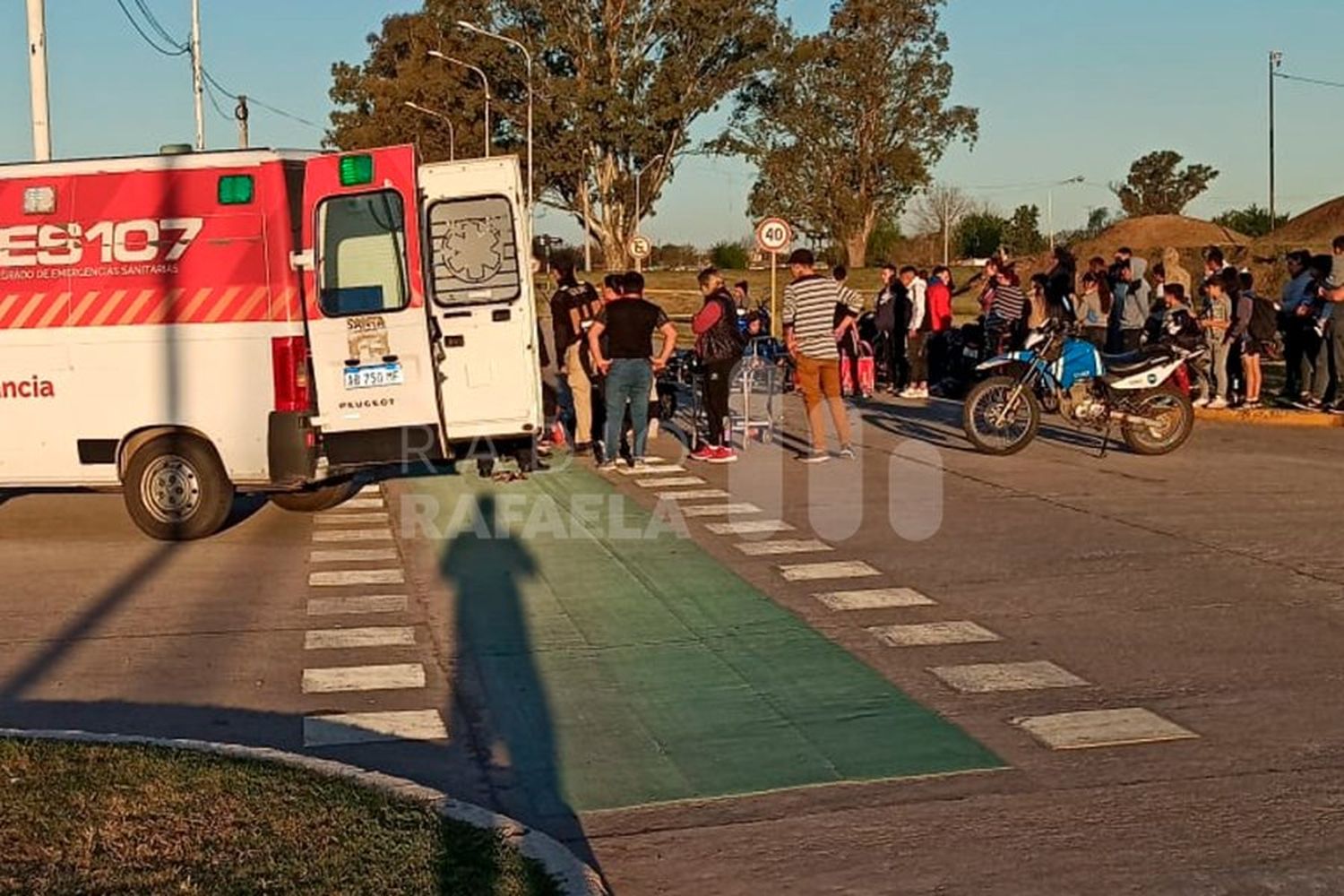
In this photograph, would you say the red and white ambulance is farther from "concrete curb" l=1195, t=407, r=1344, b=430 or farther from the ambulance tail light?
"concrete curb" l=1195, t=407, r=1344, b=430

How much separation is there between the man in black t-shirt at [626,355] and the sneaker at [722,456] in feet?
3.26

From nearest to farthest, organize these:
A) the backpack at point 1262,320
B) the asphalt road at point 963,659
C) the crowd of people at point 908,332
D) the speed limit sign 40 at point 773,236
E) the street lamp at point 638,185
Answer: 1. the asphalt road at point 963,659
2. the crowd of people at point 908,332
3. the backpack at point 1262,320
4. the speed limit sign 40 at point 773,236
5. the street lamp at point 638,185

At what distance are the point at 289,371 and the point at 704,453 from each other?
574 cm

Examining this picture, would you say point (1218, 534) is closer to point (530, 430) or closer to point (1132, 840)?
point (530, 430)

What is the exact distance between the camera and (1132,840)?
5105 millimetres

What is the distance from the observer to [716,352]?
1532cm

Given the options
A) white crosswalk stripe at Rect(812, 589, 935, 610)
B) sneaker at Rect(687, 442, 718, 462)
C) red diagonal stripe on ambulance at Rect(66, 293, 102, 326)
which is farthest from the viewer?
sneaker at Rect(687, 442, 718, 462)

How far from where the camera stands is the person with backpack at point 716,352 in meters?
15.3

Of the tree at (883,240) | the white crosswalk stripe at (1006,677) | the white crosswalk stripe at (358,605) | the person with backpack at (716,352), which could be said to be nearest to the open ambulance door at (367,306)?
the white crosswalk stripe at (358,605)

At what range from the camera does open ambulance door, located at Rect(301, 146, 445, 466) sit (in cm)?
1105

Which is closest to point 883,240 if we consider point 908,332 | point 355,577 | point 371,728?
point 908,332

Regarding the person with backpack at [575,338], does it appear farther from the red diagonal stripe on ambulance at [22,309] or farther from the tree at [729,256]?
the tree at [729,256]

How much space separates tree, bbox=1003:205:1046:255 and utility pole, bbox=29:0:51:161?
64.2 metres

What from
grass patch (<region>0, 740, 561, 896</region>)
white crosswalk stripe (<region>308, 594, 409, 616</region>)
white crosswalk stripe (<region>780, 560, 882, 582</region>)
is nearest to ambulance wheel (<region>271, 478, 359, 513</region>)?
white crosswalk stripe (<region>308, 594, 409, 616</region>)
